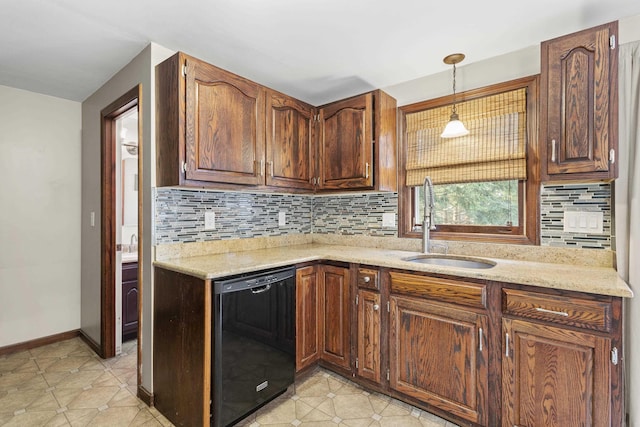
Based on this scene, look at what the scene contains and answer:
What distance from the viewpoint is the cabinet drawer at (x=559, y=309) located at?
52.2 inches

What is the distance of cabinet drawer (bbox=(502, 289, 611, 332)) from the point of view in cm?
133

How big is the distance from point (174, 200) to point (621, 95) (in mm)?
2661

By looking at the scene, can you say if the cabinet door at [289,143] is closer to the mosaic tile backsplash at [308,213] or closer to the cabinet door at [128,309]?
the mosaic tile backsplash at [308,213]

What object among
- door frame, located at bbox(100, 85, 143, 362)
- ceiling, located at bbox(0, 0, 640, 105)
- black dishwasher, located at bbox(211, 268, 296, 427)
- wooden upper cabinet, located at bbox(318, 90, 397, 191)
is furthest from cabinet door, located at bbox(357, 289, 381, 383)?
door frame, located at bbox(100, 85, 143, 362)

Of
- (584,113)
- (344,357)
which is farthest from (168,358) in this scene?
(584,113)

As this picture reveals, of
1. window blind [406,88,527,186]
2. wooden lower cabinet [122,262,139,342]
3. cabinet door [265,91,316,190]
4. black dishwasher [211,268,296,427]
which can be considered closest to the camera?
black dishwasher [211,268,296,427]

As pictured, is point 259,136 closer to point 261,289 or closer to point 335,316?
point 261,289

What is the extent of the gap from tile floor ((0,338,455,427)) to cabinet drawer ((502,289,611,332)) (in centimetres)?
83

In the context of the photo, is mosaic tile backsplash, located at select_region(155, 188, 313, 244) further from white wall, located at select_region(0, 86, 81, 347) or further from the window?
white wall, located at select_region(0, 86, 81, 347)

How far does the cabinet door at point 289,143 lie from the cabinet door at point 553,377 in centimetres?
169

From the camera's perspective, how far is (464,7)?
1.60 metres

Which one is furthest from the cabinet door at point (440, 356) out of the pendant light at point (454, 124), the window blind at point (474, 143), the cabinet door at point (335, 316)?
the pendant light at point (454, 124)

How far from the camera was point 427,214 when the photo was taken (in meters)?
2.27

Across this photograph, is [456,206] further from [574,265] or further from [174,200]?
[174,200]
